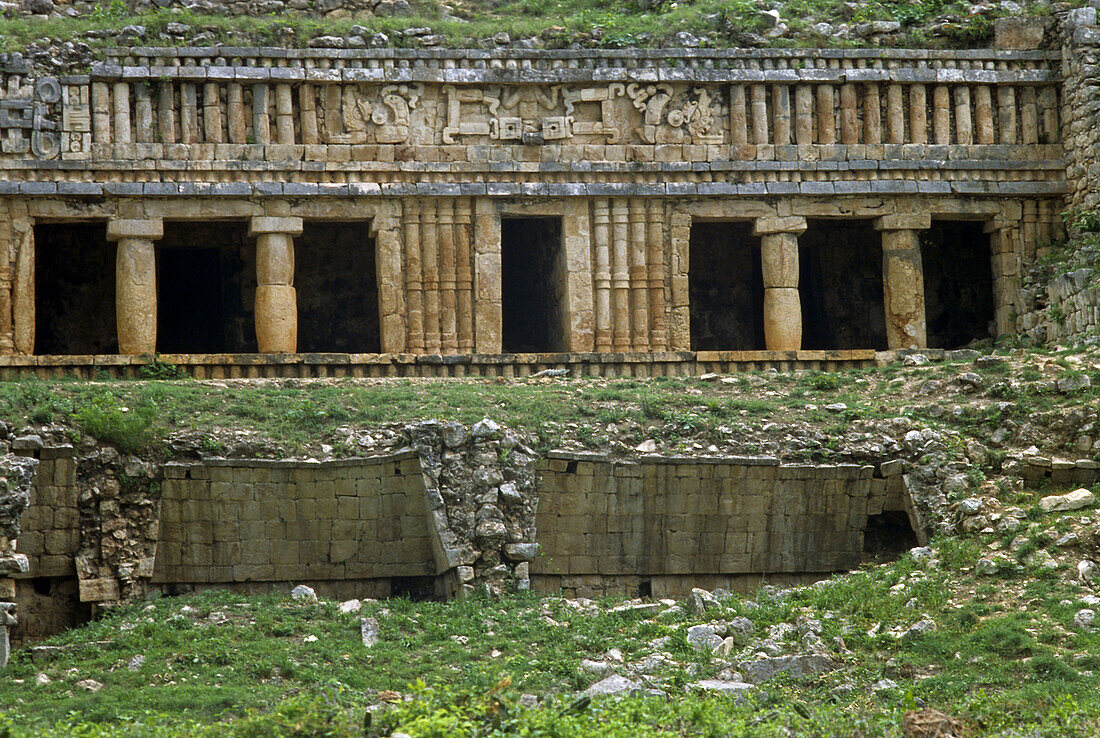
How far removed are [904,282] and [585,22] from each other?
560 cm

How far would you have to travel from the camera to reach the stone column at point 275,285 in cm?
1814

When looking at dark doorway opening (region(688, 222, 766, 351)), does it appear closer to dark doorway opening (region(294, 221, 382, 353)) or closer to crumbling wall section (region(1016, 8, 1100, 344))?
crumbling wall section (region(1016, 8, 1100, 344))

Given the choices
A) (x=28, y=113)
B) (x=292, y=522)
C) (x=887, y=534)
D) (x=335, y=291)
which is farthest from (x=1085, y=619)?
(x=28, y=113)

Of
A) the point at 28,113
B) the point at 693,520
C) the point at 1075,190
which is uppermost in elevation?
the point at 28,113

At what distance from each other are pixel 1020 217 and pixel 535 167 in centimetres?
660

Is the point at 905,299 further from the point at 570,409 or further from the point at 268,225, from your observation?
the point at 268,225

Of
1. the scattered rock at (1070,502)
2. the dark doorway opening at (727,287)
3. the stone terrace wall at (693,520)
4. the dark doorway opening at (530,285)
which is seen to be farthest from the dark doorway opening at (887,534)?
the dark doorway opening at (727,287)

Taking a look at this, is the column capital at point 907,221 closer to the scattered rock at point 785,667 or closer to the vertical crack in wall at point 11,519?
the scattered rock at point 785,667

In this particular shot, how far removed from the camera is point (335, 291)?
70.0ft

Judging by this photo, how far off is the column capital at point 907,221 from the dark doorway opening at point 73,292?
36.0 feet

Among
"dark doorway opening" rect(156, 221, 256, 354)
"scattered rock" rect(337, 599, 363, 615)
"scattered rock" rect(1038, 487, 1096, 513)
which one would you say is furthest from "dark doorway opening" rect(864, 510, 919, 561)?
"dark doorway opening" rect(156, 221, 256, 354)

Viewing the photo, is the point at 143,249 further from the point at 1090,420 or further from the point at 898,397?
the point at 1090,420

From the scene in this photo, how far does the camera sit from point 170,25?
61.1 ft

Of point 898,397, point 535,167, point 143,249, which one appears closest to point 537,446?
point 898,397
